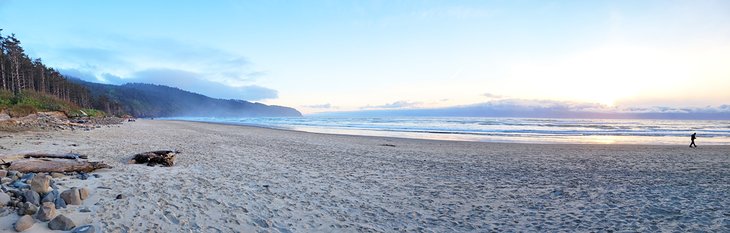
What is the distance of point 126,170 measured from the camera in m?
7.99

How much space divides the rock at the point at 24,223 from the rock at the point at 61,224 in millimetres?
186

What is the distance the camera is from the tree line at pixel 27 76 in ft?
150

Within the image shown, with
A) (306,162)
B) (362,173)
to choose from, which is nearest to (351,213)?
(362,173)

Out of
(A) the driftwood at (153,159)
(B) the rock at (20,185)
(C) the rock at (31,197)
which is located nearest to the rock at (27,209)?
(C) the rock at (31,197)

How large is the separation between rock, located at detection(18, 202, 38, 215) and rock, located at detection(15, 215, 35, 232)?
291 mm

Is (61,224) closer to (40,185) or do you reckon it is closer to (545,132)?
(40,185)

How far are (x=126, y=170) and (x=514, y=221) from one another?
824cm

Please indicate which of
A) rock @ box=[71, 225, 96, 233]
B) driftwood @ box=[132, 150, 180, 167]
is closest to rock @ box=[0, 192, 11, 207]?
rock @ box=[71, 225, 96, 233]

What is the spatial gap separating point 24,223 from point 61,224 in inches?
13.1

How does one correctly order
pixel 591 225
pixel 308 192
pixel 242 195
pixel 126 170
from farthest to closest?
pixel 126 170 < pixel 308 192 < pixel 242 195 < pixel 591 225

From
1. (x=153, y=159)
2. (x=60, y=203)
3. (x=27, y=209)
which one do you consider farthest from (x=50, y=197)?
(x=153, y=159)

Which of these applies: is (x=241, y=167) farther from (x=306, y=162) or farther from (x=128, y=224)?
(x=128, y=224)

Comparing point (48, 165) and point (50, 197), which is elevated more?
point (48, 165)

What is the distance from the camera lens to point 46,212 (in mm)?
4262
